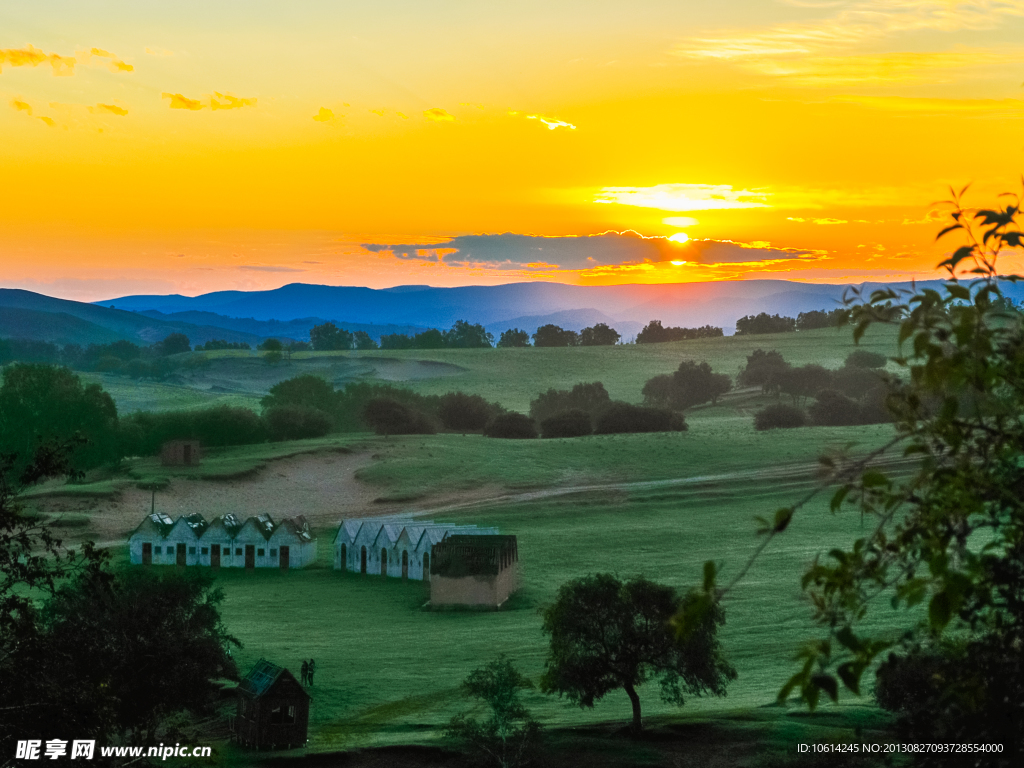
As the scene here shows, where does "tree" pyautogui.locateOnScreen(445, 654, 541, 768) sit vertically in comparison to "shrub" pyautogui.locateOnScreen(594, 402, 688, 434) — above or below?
below

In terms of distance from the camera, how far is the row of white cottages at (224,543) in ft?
217

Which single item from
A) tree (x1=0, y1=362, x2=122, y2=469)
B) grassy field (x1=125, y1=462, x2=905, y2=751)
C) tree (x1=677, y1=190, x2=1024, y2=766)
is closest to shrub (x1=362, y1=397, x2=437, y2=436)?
tree (x1=0, y1=362, x2=122, y2=469)

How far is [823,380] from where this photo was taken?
14262 cm

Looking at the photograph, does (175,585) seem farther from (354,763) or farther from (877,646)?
(877,646)

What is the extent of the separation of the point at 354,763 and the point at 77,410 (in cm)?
8656

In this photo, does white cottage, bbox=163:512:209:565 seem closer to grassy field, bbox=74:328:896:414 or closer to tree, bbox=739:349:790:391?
grassy field, bbox=74:328:896:414

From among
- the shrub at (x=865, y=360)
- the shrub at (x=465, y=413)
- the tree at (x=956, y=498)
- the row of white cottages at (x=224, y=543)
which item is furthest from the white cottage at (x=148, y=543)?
the shrub at (x=865, y=360)

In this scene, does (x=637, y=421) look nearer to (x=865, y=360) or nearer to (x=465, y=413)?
(x=465, y=413)

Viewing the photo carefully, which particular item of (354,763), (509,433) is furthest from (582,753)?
(509,433)

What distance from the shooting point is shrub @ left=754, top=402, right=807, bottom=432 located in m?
114

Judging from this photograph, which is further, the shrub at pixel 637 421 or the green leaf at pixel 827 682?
the shrub at pixel 637 421

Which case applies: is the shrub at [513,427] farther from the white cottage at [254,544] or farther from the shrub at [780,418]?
the white cottage at [254,544]

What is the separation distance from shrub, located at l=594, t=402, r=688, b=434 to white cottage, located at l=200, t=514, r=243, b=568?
5429 centimetres

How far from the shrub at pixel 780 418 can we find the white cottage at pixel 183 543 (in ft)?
206
